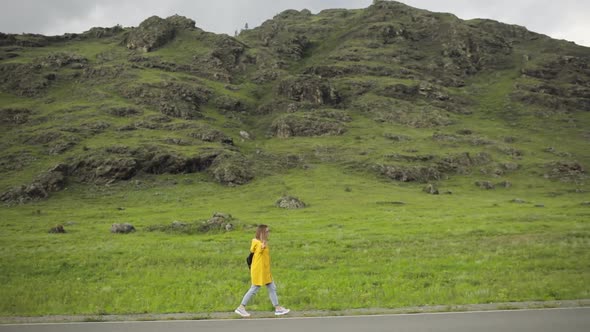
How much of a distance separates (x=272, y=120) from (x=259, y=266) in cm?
14302

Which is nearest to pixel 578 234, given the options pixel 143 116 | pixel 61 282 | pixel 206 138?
pixel 61 282

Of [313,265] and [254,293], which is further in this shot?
[313,265]

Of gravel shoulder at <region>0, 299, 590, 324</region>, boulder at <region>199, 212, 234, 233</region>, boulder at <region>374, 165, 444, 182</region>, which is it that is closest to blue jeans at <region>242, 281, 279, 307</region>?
gravel shoulder at <region>0, 299, 590, 324</region>

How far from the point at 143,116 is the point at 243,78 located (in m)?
71.4

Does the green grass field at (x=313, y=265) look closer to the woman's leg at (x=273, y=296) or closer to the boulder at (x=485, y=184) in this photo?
the woman's leg at (x=273, y=296)

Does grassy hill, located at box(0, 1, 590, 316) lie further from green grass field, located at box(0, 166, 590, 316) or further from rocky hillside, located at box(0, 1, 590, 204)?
rocky hillside, located at box(0, 1, 590, 204)

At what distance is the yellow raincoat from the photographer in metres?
16.9

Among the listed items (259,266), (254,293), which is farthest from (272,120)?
(254,293)

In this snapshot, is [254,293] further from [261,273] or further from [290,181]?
[290,181]

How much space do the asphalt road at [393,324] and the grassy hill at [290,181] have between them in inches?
88.0

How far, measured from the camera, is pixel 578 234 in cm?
3641

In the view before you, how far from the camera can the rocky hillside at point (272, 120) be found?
109 metres

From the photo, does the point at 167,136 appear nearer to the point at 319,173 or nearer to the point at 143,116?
the point at 143,116

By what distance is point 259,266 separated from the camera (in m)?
17.0
